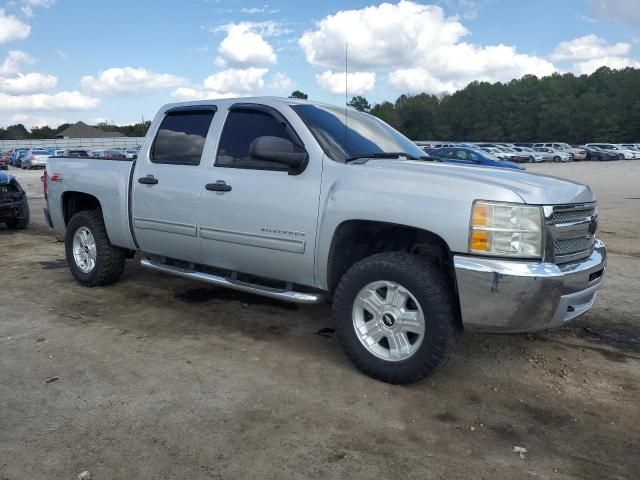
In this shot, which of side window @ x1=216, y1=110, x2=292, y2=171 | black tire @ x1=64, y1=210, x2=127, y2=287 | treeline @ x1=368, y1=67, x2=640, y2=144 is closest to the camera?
side window @ x1=216, y1=110, x2=292, y2=171

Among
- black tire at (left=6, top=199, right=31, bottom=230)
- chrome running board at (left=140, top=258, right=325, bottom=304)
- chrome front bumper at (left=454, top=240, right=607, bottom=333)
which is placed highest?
chrome front bumper at (left=454, top=240, right=607, bottom=333)

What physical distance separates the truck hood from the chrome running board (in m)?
1.05

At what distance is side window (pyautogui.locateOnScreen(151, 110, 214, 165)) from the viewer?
4855 mm

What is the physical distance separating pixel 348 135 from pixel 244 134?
2.84 ft

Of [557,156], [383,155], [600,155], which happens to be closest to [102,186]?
[383,155]

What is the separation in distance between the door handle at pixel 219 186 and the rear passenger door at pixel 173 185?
0.14m

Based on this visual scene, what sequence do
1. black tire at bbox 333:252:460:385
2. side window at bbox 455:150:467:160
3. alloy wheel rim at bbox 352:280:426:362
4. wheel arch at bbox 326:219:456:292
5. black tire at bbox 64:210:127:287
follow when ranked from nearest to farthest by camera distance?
black tire at bbox 333:252:460:385 < alloy wheel rim at bbox 352:280:426:362 < wheel arch at bbox 326:219:456:292 < black tire at bbox 64:210:127:287 < side window at bbox 455:150:467:160

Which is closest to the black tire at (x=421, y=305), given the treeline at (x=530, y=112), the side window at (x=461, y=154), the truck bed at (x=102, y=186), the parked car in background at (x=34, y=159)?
the truck bed at (x=102, y=186)

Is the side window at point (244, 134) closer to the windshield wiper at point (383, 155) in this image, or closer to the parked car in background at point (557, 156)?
the windshield wiper at point (383, 155)

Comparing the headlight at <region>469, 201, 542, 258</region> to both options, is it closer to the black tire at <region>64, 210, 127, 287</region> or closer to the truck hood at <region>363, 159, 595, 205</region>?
the truck hood at <region>363, 159, 595, 205</region>

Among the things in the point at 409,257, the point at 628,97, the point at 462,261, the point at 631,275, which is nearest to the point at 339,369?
the point at 409,257

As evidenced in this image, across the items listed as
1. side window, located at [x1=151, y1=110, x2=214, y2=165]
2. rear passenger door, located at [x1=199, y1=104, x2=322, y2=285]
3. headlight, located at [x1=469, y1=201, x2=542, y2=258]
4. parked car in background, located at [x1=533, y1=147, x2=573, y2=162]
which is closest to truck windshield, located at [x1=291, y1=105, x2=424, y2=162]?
rear passenger door, located at [x1=199, y1=104, x2=322, y2=285]

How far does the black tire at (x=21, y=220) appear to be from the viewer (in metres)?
10.7

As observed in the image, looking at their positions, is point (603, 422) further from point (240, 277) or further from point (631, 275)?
point (631, 275)
